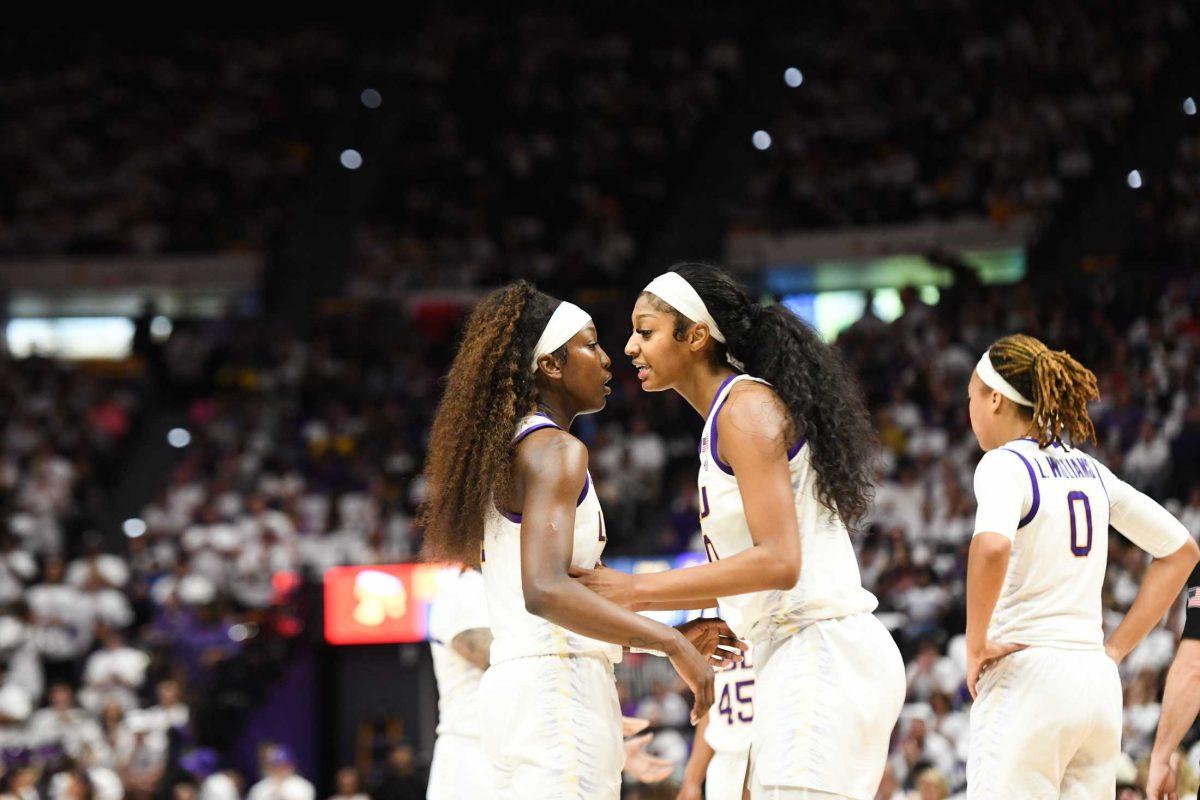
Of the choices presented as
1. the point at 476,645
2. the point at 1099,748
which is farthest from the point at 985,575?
the point at 476,645

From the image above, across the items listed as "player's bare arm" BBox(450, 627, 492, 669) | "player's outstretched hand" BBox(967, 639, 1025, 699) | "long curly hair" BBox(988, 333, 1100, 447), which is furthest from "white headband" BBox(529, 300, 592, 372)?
"player's bare arm" BBox(450, 627, 492, 669)

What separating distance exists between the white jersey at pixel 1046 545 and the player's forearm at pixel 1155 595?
261 millimetres

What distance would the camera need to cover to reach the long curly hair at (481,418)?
398 centimetres

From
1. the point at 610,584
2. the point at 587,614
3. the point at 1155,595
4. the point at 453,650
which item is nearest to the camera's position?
the point at 587,614

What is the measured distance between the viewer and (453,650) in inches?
233

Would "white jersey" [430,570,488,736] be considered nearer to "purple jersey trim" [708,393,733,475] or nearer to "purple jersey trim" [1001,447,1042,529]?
"purple jersey trim" [708,393,733,475]

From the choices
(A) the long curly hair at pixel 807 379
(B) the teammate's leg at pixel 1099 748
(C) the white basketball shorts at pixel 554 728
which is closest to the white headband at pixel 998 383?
(A) the long curly hair at pixel 807 379

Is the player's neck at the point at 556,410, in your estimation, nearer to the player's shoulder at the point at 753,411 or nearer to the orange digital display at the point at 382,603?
the player's shoulder at the point at 753,411

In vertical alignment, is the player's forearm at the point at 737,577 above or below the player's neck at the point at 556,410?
below

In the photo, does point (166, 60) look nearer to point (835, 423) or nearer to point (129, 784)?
point (129, 784)

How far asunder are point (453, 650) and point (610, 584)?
2.24 m

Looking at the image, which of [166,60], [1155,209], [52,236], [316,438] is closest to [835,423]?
[1155,209]

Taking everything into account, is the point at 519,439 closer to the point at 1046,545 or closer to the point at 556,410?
the point at 556,410

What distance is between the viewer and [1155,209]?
14883 mm
